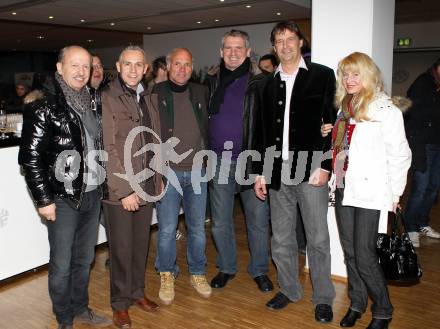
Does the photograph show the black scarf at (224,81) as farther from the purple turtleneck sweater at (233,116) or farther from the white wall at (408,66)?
the white wall at (408,66)

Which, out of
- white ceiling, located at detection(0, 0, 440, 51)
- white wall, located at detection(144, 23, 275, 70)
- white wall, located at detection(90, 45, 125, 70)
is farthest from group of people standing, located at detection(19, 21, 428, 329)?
white wall, located at detection(90, 45, 125, 70)

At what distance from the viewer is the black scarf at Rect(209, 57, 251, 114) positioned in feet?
10.2

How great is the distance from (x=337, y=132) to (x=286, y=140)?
0.33m

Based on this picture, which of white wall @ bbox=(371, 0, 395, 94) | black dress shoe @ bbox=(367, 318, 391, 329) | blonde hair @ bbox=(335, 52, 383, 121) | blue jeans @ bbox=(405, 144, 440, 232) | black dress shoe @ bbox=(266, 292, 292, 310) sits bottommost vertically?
black dress shoe @ bbox=(266, 292, 292, 310)

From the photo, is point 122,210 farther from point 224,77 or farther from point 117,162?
point 224,77

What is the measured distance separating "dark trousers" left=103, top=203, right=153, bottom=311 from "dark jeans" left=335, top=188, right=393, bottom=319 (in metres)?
1.22

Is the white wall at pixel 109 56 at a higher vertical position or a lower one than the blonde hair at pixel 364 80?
higher

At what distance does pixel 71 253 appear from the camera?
105 inches

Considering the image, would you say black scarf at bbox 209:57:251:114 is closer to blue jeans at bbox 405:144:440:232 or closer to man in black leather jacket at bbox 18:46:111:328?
man in black leather jacket at bbox 18:46:111:328

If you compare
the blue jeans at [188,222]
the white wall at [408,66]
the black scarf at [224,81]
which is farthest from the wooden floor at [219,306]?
the white wall at [408,66]

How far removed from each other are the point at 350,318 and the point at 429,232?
228 cm

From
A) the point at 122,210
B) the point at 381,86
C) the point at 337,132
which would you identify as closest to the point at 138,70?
the point at 122,210

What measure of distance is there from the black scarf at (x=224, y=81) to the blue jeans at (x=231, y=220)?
1.32 feet

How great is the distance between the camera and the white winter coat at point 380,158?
2400 mm
